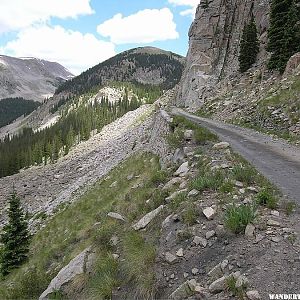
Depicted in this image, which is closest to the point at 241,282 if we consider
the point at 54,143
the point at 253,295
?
the point at 253,295

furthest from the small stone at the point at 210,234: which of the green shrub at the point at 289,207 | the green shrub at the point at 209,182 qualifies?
the green shrub at the point at 209,182

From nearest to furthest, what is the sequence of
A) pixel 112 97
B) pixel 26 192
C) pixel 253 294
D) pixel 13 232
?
pixel 253 294 → pixel 13 232 → pixel 26 192 → pixel 112 97

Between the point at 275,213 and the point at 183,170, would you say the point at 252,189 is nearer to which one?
the point at 275,213

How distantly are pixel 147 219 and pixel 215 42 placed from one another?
50.8 metres

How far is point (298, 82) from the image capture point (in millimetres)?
24281

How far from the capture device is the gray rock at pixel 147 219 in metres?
10.3

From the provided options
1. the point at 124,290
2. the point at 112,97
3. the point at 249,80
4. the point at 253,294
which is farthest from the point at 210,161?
the point at 112,97

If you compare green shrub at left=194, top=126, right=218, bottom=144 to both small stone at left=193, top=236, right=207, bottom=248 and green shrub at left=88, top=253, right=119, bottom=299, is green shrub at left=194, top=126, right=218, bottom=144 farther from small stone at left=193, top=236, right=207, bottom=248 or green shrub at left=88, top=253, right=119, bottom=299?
small stone at left=193, top=236, right=207, bottom=248

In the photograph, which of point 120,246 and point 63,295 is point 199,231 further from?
point 63,295

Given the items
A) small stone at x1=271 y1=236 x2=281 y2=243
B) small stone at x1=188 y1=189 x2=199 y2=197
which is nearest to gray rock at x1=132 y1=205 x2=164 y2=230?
small stone at x1=188 y1=189 x2=199 y2=197

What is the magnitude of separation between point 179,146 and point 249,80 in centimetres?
2226

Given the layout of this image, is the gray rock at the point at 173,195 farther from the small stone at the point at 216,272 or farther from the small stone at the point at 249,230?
the small stone at the point at 216,272

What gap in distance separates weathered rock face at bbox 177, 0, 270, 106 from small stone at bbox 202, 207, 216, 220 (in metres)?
37.3

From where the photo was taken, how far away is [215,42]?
182 feet
